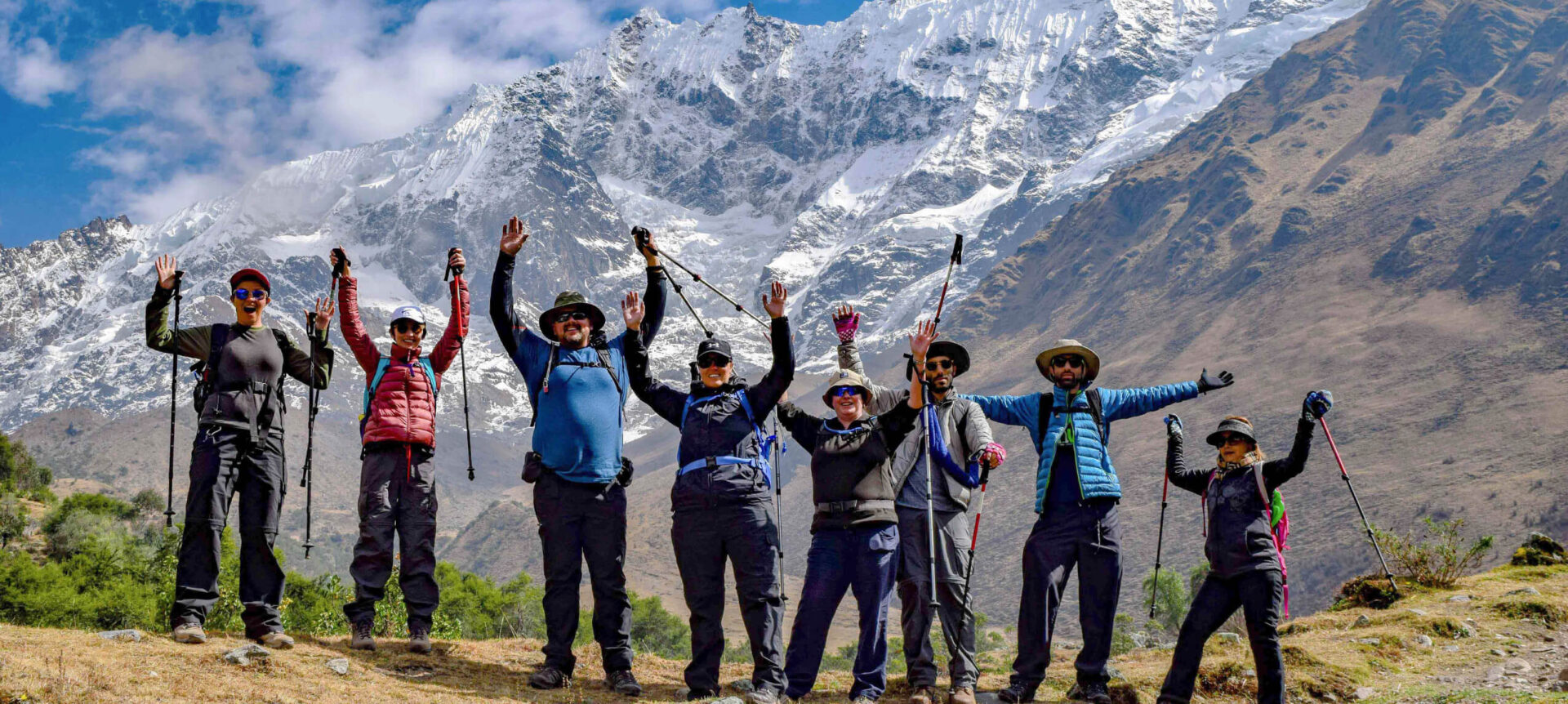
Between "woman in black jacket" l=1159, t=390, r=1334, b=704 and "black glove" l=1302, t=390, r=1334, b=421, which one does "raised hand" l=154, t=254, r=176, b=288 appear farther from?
"black glove" l=1302, t=390, r=1334, b=421

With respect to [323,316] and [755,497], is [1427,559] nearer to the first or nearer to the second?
[755,497]

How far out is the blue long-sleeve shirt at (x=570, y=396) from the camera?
8.96 metres

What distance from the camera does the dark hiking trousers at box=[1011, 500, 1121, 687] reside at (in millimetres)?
8898

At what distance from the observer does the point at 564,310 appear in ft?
30.8

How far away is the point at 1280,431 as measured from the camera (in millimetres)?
112750

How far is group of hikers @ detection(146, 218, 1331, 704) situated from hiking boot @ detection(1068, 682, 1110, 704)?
1cm

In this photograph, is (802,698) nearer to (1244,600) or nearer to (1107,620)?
(1107,620)

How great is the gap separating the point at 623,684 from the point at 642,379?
2265mm

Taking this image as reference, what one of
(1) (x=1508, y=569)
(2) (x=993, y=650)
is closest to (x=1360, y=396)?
(2) (x=993, y=650)

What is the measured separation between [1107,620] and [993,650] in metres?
59.8

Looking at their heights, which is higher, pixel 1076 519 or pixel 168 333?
pixel 168 333

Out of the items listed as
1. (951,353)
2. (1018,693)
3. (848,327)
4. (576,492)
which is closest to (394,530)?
(576,492)

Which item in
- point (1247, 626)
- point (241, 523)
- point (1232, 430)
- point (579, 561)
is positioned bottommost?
point (1247, 626)

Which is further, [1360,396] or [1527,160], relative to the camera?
[1527,160]
